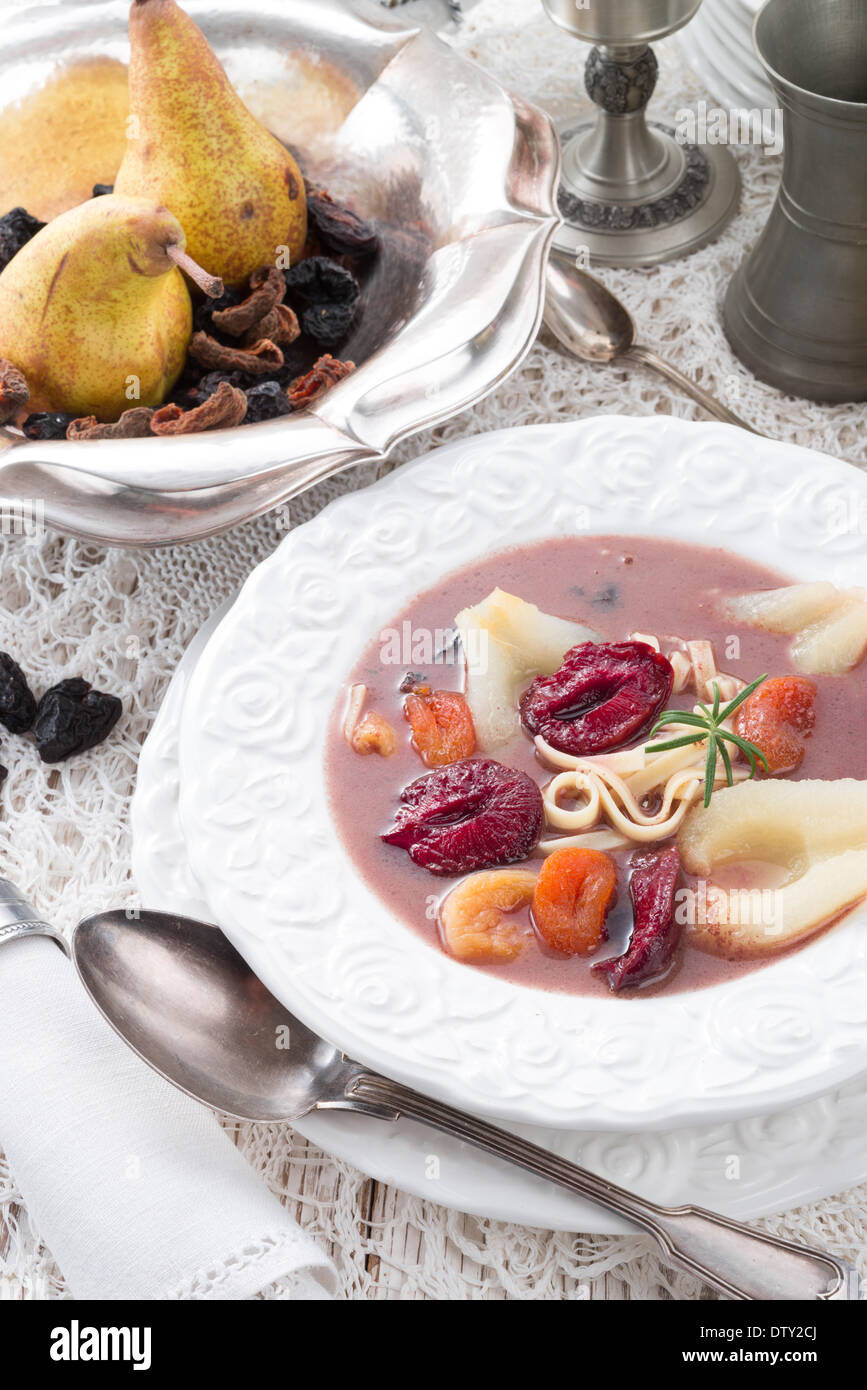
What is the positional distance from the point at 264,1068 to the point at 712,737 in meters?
0.75

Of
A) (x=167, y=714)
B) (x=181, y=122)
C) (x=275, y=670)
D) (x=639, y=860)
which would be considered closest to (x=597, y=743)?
(x=639, y=860)

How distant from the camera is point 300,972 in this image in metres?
1.68

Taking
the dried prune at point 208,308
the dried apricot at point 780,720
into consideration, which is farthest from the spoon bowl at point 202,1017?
the dried prune at point 208,308

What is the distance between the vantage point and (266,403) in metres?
2.35

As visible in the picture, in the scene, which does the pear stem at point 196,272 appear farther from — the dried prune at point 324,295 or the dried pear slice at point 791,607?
the dried pear slice at point 791,607

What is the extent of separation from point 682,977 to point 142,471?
3.78ft

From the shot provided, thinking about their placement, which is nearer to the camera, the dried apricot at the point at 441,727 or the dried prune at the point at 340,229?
the dried apricot at the point at 441,727

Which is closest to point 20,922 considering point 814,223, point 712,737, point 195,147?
point 712,737

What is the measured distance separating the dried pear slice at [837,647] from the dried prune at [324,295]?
114 cm

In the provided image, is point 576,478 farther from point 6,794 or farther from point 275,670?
point 6,794

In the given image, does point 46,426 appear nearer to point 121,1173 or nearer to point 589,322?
point 589,322

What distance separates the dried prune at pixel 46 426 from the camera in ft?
7.64

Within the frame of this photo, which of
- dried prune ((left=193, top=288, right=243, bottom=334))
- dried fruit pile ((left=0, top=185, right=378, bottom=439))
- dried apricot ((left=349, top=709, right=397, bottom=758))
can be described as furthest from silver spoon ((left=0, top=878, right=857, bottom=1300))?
dried prune ((left=193, top=288, right=243, bottom=334))

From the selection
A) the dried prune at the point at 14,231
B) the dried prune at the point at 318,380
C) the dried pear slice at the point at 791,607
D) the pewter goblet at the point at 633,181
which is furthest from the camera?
the pewter goblet at the point at 633,181
